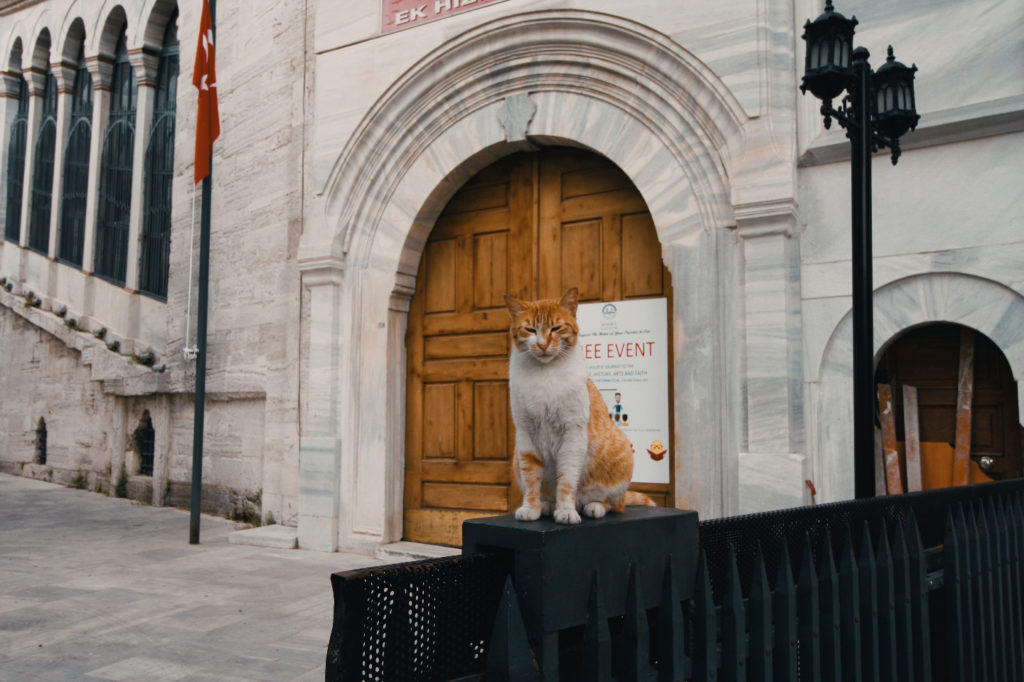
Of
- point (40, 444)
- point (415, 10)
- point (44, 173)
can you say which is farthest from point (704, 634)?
point (44, 173)

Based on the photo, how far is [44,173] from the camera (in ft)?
56.8

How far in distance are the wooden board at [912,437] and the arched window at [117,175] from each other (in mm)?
13280

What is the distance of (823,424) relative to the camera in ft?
19.9

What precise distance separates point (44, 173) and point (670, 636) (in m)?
19.4

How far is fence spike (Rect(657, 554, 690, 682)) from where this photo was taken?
5.63ft

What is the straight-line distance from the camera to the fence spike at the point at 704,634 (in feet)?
5.85

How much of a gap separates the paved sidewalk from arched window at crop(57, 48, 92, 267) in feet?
26.8

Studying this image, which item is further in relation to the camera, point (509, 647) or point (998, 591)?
point (998, 591)

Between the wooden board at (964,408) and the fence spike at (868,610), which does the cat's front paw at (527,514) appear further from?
the wooden board at (964,408)

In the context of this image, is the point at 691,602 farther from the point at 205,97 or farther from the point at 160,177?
the point at 160,177

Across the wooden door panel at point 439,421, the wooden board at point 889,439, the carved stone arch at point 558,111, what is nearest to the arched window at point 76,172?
the carved stone arch at point 558,111

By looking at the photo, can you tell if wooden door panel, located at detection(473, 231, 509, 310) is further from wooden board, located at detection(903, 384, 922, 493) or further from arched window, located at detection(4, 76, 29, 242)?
arched window, located at detection(4, 76, 29, 242)

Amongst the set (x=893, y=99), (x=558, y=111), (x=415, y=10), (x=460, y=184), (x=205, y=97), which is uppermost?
(x=415, y=10)

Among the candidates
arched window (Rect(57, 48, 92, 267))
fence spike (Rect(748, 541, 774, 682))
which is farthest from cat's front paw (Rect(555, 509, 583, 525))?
arched window (Rect(57, 48, 92, 267))
